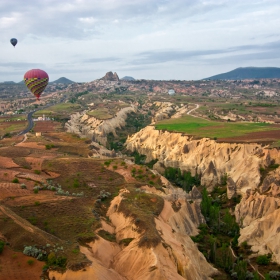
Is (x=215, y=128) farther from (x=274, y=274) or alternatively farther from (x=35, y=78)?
(x=274, y=274)

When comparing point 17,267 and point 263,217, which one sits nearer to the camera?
point 17,267

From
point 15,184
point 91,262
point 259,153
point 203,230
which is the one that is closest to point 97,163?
point 15,184

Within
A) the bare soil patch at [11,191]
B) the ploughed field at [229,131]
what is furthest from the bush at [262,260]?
the ploughed field at [229,131]

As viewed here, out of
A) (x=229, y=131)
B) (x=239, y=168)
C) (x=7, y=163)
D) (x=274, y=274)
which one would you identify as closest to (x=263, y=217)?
(x=274, y=274)

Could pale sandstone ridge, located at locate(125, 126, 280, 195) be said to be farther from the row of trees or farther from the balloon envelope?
the balloon envelope

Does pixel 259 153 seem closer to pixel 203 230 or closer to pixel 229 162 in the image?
pixel 229 162

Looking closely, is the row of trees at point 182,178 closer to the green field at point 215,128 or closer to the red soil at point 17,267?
the green field at point 215,128

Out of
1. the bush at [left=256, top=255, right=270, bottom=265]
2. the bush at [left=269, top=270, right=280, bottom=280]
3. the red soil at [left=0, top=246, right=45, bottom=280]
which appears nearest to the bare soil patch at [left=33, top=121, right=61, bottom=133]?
the bush at [left=256, top=255, right=270, bottom=265]
